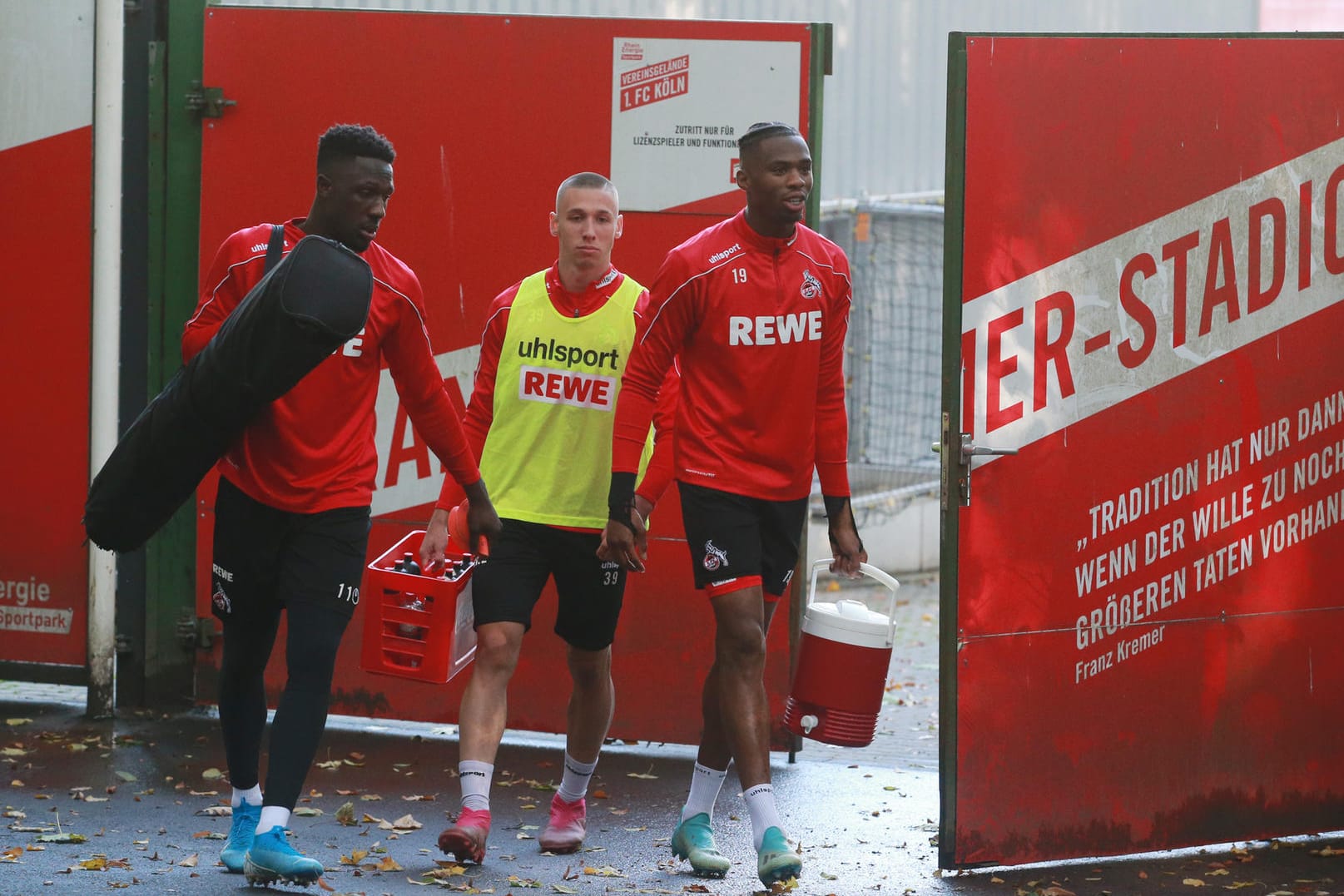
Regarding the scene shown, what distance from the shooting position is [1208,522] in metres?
5.51

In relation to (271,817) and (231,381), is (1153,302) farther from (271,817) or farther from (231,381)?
(271,817)

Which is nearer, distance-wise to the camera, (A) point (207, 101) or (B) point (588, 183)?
(B) point (588, 183)

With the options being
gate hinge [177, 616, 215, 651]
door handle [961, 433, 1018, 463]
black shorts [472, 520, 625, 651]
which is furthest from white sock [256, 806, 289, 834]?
gate hinge [177, 616, 215, 651]

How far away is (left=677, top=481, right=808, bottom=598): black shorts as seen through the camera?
511 cm

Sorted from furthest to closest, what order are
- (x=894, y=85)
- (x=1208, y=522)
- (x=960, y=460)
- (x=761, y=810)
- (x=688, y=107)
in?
(x=894, y=85)
(x=688, y=107)
(x=1208, y=522)
(x=960, y=460)
(x=761, y=810)

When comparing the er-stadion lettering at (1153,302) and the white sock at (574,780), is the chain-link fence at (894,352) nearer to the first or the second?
the er-stadion lettering at (1153,302)

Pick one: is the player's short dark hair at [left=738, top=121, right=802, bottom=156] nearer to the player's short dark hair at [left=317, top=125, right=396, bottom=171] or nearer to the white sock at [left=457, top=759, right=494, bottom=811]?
the player's short dark hair at [left=317, top=125, right=396, bottom=171]

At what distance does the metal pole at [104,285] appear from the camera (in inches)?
277

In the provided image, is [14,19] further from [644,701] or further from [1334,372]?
[1334,372]

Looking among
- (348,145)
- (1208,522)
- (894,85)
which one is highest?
(894,85)

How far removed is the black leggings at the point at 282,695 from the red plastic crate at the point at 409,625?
0.88ft

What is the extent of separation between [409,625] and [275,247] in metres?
1.22

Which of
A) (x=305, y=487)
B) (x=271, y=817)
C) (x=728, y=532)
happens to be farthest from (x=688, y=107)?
(x=271, y=817)

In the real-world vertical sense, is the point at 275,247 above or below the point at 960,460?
above
